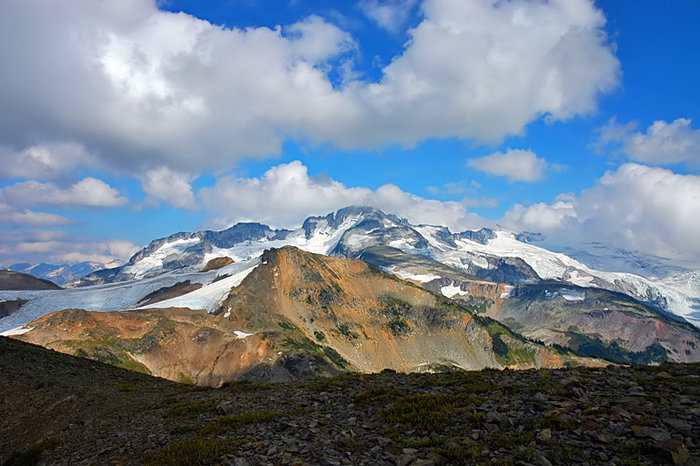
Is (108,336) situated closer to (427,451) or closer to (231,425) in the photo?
(231,425)

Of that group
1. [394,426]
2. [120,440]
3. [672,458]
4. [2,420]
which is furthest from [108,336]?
[672,458]

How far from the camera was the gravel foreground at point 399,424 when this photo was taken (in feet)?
47.1

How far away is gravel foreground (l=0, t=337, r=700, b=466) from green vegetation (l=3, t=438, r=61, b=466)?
0.08 metres

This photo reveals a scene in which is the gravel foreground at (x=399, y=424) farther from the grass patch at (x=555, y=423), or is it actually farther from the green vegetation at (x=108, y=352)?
the green vegetation at (x=108, y=352)

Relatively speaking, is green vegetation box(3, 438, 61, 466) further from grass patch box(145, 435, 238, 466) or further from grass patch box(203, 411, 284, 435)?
grass patch box(203, 411, 284, 435)

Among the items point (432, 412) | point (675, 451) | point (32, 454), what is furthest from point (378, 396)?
point (32, 454)

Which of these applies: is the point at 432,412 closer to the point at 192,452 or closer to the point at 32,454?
the point at 192,452

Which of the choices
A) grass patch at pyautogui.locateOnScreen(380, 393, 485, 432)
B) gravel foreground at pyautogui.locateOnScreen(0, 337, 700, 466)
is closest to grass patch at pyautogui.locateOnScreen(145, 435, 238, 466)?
gravel foreground at pyautogui.locateOnScreen(0, 337, 700, 466)

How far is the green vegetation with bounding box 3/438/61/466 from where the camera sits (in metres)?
22.6

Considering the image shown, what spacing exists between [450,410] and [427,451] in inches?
168

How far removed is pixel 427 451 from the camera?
15719 mm

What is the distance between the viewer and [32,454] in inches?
920

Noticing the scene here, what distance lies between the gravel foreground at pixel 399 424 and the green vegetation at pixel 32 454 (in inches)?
3.1

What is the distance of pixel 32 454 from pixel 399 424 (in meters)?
21.4
